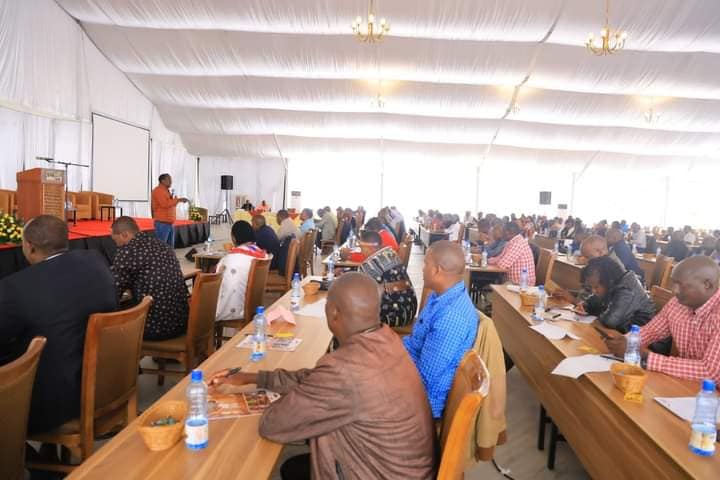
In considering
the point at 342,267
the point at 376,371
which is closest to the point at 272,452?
the point at 376,371

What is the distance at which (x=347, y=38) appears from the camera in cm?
1212

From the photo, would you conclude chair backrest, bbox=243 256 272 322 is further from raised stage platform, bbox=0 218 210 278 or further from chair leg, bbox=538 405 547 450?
chair leg, bbox=538 405 547 450

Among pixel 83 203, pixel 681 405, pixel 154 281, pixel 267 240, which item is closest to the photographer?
pixel 681 405

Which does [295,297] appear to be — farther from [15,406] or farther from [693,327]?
[693,327]

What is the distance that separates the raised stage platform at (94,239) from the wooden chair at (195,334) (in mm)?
1307

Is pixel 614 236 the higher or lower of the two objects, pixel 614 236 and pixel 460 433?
the higher

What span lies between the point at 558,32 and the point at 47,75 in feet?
36.7

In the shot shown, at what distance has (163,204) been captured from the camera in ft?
28.5

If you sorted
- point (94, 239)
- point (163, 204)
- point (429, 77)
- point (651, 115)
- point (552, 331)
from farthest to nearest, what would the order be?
point (651, 115), point (429, 77), point (163, 204), point (94, 239), point (552, 331)

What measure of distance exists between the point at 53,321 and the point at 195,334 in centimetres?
113

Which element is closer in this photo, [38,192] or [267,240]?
[267,240]

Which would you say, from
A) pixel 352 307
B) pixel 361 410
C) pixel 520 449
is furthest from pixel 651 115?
pixel 361 410

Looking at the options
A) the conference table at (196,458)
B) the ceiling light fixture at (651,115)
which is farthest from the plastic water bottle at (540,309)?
the ceiling light fixture at (651,115)

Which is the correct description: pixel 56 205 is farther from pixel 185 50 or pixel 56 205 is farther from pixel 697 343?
pixel 697 343
